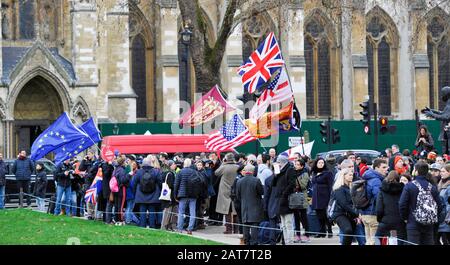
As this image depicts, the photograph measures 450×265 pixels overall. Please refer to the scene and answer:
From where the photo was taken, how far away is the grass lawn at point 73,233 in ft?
74.6

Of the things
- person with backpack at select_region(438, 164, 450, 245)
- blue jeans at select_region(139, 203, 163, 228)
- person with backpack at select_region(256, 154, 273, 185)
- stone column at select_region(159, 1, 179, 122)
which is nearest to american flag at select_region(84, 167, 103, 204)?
blue jeans at select_region(139, 203, 163, 228)

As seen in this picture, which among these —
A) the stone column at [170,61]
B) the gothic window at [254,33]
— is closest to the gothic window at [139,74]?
the stone column at [170,61]

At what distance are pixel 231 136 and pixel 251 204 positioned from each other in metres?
8.58

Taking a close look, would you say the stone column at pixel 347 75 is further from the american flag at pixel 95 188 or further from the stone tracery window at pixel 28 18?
the american flag at pixel 95 188

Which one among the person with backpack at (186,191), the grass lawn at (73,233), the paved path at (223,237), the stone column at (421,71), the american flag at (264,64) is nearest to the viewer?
the grass lawn at (73,233)

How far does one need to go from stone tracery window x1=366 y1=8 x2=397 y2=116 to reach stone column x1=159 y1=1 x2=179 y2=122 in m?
10.5

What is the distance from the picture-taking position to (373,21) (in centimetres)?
5850

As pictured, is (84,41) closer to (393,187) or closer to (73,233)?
(73,233)

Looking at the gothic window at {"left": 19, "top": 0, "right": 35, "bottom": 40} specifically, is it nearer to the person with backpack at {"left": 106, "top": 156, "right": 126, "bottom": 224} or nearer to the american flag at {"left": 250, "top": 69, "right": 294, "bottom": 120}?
the american flag at {"left": 250, "top": 69, "right": 294, "bottom": 120}

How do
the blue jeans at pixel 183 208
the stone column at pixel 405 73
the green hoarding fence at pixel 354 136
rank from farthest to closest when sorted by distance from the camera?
the stone column at pixel 405 73 → the green hoarding fence at pixel 354 136 → the blue jeans at pixel 183 208

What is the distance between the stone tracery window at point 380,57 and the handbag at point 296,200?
35.5m
